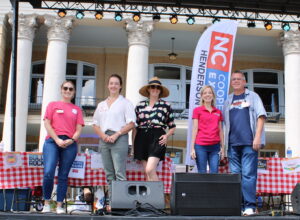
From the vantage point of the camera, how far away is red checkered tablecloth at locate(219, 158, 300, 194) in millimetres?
6723

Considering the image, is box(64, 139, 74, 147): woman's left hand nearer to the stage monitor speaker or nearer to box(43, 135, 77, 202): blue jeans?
box(43, 135, 77, 202): blue jeans

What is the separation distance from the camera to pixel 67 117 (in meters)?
5.45

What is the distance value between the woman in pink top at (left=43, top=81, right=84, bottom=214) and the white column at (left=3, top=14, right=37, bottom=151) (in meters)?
9.29

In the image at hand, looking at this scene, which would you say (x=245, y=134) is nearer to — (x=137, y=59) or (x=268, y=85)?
(x=137, y=59)

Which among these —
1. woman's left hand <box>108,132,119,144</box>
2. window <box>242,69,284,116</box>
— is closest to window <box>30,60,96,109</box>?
window <box>242,69,284,116</box>

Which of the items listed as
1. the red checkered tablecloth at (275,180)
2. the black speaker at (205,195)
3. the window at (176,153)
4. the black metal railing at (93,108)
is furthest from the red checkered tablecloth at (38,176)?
the window at (176,153)

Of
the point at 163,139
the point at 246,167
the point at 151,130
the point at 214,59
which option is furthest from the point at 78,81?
the point at 246,167

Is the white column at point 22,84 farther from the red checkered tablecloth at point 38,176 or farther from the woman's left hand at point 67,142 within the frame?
the woman's left hand at point 67,142

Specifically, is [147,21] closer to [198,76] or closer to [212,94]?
[198,76]

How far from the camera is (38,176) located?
249 inches

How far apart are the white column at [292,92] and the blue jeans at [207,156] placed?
10.5 meters

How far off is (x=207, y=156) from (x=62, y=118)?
6.73ft

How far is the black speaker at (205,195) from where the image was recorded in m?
4.02

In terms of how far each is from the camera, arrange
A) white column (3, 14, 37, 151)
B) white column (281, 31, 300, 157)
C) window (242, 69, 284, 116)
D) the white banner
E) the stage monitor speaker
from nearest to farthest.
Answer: the stage monitor speaker → the white banner → white column (3, 14, 37, 151) → white column (281, 31, 300, 157) → window (242, 69, 284, 116)
